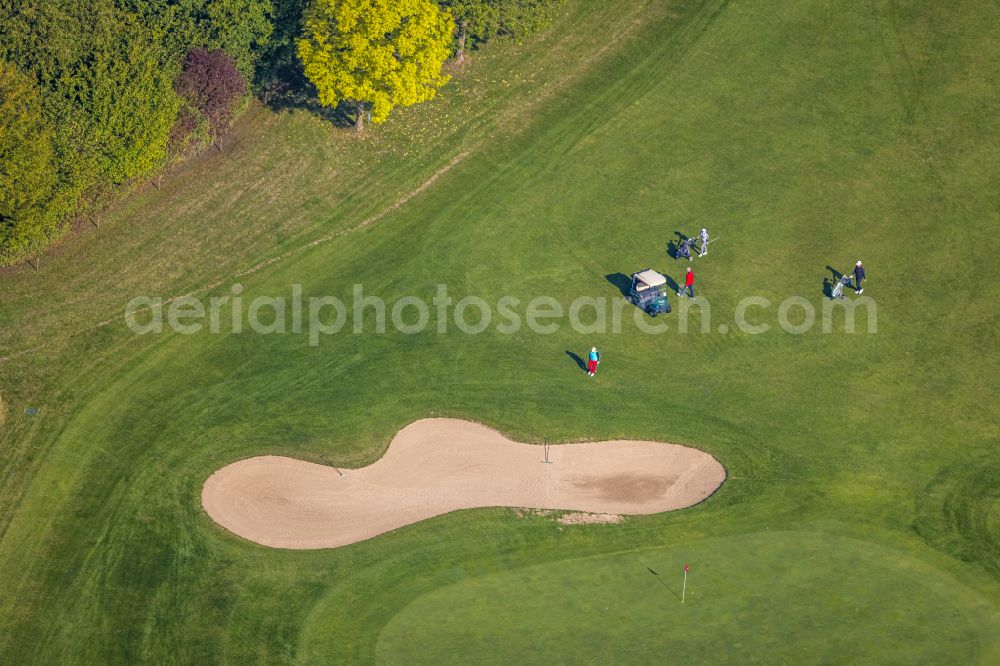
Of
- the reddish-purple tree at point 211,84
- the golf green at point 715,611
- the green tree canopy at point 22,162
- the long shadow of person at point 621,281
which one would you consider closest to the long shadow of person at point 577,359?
the long shadow of person at point 621,281

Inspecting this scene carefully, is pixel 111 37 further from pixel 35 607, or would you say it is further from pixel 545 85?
pixel 35 607

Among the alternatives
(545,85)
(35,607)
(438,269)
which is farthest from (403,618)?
(545,85)

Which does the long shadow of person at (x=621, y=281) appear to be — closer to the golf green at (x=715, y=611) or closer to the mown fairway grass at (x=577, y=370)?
the mown fairway grass at (x=577, y=370)

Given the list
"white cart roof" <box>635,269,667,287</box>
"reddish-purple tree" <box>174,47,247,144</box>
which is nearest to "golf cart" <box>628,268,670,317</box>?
"white cart roof" <box>635,269,667,287</box>

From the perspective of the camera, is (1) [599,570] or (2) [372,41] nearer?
(1) [599,570]

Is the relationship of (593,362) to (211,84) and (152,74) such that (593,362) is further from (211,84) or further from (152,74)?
(152,74)

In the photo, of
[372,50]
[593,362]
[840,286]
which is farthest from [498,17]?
[593,362]

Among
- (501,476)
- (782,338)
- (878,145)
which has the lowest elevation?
(501,476)
